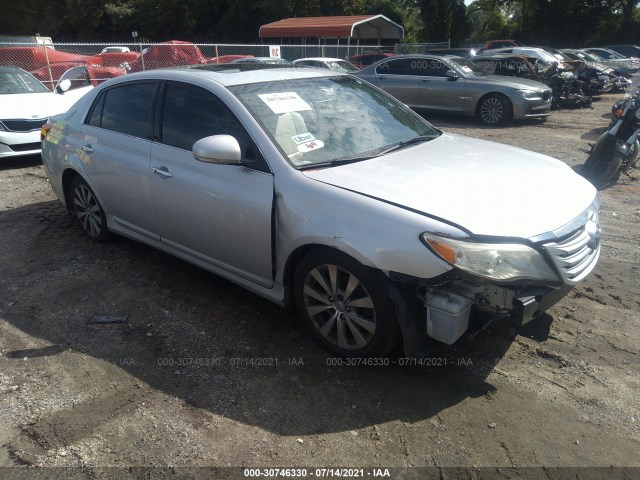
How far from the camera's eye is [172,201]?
392cm

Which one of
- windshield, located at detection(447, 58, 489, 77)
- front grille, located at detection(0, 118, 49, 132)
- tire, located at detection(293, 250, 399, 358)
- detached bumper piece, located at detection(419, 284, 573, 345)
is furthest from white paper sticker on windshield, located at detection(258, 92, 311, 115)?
windshield, located at detection(447, 58, 489, 77)

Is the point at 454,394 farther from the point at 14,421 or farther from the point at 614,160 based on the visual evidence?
the point at 614,160

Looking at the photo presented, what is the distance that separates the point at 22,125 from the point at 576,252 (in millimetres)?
8344

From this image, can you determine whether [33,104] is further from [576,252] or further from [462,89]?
[462,89]

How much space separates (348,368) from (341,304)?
44cm

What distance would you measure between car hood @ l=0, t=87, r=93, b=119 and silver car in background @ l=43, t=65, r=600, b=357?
4.57m

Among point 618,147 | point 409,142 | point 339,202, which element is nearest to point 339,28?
point 618,147

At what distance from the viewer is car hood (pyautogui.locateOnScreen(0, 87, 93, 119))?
27.1ft

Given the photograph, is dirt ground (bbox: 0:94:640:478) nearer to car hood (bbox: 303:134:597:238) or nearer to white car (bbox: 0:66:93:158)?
car hood (bbox: 303:134:597:238)

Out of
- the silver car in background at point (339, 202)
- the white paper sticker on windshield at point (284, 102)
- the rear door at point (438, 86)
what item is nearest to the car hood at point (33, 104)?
the silver car in background at point (339, 202)

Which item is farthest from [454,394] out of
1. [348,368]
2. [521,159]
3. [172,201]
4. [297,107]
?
[172,201]

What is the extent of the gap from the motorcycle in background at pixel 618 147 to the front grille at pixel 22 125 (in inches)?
332

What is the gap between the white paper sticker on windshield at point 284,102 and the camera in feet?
11.8

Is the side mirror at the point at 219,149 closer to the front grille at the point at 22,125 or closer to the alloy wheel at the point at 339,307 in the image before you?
the alloy wheel at the point at 339,307
